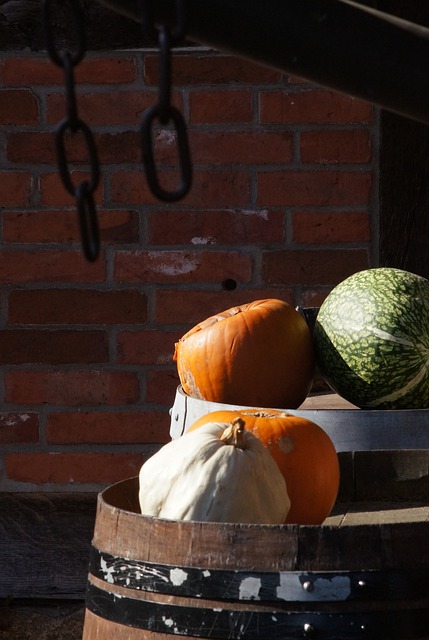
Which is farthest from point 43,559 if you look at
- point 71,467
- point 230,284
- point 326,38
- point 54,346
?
point 326,38

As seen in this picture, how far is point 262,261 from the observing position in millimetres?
2094

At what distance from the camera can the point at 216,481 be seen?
0.92 meters

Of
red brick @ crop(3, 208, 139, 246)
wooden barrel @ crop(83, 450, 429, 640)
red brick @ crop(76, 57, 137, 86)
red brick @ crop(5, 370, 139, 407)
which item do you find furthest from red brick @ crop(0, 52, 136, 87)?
wooden barrel @ crop(83, 450, 429, 640)

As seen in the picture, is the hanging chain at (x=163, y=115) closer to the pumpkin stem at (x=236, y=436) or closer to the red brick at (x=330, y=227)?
the pumpkin stem at (x=236, y=436)

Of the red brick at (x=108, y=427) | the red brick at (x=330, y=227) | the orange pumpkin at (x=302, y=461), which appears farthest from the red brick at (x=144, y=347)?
the orange pumpkin at (x=302, y=461)

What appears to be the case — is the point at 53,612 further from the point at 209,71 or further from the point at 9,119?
the point at 209,71

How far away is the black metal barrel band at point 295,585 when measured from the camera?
2.75 ft

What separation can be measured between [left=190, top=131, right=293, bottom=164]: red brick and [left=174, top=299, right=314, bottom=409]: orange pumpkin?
0.80 meters

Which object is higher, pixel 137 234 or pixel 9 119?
pixel 9 119

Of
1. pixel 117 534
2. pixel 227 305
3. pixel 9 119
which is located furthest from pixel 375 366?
pixel 9 119

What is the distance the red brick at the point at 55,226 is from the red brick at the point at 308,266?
30cm

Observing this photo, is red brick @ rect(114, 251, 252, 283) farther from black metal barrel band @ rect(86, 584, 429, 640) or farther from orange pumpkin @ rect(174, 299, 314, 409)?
black metal barrel band @ rect(86, 584, 429, 640)

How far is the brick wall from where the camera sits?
2.08 metres

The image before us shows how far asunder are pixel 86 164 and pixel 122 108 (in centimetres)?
15
